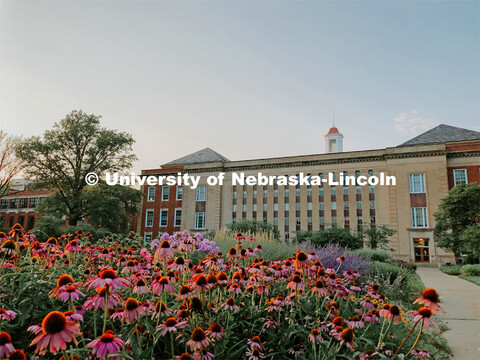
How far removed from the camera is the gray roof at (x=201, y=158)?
43.2m

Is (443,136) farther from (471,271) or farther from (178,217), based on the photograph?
(178,217)

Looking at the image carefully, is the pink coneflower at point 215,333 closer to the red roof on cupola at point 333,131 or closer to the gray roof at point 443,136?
the gray roof at point 443,136

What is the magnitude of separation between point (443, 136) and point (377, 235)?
15.2 m

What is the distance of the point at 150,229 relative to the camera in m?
41.2

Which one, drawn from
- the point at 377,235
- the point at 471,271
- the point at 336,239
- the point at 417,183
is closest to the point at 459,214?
the point at 377,235

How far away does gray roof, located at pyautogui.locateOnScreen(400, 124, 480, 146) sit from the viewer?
33250 millimetres

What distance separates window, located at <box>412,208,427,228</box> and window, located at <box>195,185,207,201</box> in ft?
78.8

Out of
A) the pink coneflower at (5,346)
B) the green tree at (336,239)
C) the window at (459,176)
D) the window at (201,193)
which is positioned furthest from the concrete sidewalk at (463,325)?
the window at (201,193)

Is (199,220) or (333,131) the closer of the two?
(199,220)

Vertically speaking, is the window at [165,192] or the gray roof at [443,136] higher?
the gray roof at [443,136]

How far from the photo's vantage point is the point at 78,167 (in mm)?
28891

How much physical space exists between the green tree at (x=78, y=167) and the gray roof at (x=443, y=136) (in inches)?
1210

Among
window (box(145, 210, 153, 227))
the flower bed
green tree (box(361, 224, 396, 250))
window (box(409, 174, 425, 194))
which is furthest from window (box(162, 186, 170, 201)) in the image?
the flower bed

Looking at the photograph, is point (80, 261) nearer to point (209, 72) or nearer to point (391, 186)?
point (209, 72)
